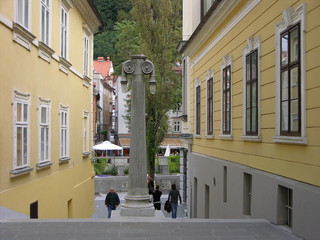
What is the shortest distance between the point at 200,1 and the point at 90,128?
22.6 ft

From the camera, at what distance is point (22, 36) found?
10.7 meters

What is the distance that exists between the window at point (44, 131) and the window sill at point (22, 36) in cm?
190

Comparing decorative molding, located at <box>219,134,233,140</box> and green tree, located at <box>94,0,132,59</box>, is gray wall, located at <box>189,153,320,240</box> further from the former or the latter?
green tree, located at <box>94,0,132,59</box>

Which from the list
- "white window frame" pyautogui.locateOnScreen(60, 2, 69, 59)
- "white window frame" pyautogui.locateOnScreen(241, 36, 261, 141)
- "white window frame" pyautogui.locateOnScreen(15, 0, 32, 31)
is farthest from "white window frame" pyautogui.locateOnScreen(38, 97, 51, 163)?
"white window frame" pyautogui.locateOnScreen(241, 36, 261, 141)

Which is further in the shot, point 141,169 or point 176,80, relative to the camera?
point 176,80

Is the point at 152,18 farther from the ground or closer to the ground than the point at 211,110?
farther from the ground

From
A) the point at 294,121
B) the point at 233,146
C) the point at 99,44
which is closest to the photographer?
the point at 294,121

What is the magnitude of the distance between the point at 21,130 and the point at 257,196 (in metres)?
5.19

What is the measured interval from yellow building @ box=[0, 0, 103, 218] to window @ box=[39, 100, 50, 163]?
2cm

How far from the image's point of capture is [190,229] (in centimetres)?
851

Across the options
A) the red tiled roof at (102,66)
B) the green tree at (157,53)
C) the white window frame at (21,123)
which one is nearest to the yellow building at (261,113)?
the white window frame at (21,123)

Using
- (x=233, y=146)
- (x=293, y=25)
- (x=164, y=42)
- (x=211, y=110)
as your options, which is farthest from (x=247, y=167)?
(x=164, y=42)

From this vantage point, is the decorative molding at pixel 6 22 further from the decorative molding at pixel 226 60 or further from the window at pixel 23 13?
the decorative molding at pixel 226 60

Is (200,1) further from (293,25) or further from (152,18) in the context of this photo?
(293,25)
